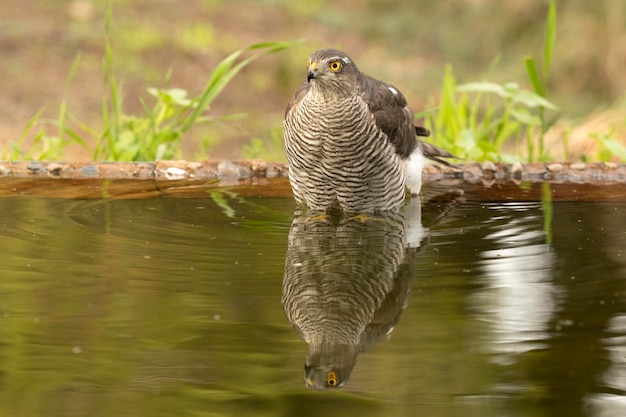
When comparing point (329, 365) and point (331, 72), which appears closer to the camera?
point (329, 365)

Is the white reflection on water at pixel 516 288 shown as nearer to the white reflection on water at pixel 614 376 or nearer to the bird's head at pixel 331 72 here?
the white reflection on water at pixel 614 376

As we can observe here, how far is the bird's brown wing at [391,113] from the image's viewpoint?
4.55m

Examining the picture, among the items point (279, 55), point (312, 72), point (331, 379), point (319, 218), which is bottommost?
point (331, 379)

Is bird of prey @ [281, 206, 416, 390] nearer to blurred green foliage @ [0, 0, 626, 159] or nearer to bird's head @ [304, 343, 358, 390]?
bird's head @ [304, 343, 358, 390]

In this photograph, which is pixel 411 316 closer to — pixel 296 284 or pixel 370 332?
pixel 370 332

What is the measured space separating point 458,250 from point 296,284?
0.72 meters

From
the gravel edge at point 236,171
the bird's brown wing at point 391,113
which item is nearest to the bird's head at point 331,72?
the bird's brown wing at point 391,113

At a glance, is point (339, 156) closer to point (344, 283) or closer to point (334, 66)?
point (334, 66)

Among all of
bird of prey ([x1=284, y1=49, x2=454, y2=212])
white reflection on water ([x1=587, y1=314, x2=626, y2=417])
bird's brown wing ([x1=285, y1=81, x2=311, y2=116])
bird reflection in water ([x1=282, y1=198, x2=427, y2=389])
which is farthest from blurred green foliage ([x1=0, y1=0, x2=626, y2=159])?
white reflection on water ([x1=587, y1=314, x2=626, y2=417])

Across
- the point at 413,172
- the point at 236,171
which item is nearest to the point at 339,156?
the point at 413,172

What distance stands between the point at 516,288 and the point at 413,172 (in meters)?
1.87

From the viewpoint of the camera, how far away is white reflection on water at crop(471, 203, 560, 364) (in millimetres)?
2533

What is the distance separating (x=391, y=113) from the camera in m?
4.64

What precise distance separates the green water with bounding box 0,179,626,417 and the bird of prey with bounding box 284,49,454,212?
7.6 inches
